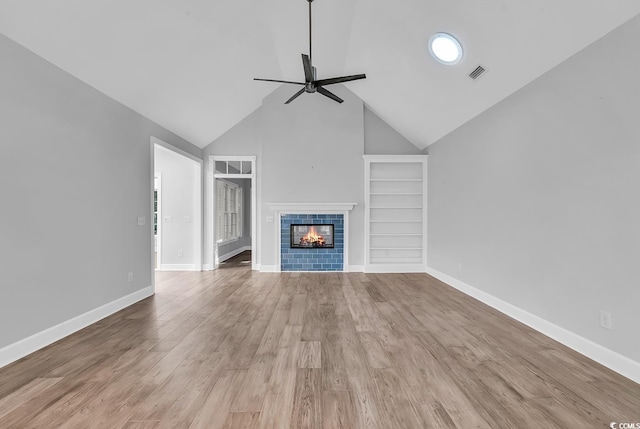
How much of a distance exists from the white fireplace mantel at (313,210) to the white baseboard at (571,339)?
2.62m

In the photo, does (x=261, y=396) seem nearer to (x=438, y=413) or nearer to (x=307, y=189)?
(x=438, y=413)

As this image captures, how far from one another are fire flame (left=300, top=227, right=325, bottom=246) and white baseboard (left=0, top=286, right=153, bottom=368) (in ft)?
10.2

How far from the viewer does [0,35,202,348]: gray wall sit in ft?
8.11

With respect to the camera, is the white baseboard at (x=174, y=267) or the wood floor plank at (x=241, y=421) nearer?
the wood floor plank at (x=241, y=421)

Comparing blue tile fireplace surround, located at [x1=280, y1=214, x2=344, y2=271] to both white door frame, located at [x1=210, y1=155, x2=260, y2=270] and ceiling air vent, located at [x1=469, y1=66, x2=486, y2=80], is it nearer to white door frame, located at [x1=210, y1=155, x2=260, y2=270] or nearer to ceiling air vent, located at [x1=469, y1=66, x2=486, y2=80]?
white door frame, located at [x1=210, y1=155, x2=260, y2=270]

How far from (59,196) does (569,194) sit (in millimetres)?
4538

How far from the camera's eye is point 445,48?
3.70 metres

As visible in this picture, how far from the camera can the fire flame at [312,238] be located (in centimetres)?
641

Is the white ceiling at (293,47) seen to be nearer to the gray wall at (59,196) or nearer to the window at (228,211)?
the gray wall at (59,196)

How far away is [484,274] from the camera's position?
13.6ft

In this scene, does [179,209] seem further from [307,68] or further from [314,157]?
[307,68]

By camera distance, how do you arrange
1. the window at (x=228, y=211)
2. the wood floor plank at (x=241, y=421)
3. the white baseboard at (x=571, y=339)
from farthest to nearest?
1. the window at (x=228, y=211)
2. the white baseboard at (x=571, y=339)
3. the wood floor plank at (x=241, y=421)

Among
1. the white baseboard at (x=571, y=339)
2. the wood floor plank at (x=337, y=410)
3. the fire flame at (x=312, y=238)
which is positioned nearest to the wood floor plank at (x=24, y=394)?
the wood floor plank at (x=337, y=410)

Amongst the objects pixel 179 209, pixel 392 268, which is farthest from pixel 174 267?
pixel 392 268
